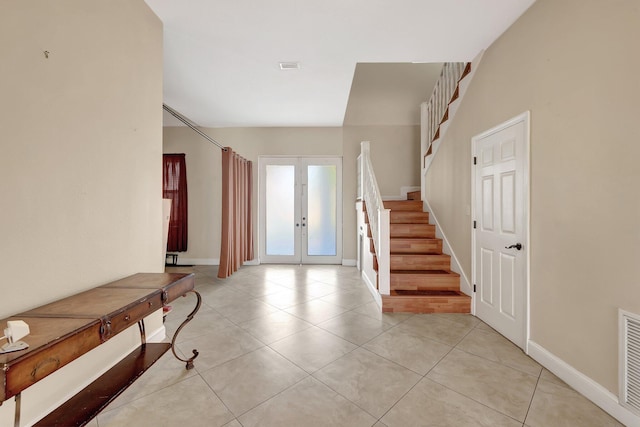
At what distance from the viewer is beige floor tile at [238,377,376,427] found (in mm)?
1538

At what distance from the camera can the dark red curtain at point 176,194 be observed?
5.66 metres

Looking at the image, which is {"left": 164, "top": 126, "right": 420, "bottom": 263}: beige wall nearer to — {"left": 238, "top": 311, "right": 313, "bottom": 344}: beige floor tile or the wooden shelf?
{"left": 238, "top": 311, "right": 313, "bottom": 344}: beige floor tile

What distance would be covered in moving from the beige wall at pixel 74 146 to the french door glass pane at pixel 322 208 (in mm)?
3671

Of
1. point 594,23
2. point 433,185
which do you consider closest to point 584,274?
point 594,23

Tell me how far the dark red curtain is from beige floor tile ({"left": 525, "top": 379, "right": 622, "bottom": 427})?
6.01 metres

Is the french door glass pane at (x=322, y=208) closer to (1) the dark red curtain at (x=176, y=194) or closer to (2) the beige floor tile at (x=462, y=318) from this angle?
(1) the dark red curtain at (x=176, y=194)

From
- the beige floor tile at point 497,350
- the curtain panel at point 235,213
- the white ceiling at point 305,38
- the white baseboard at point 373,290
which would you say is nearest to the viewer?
the beige floor tile at point 497,350

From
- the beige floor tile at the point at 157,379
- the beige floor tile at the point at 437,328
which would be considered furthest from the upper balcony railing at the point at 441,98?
the beige floor tile at the point at 157,379

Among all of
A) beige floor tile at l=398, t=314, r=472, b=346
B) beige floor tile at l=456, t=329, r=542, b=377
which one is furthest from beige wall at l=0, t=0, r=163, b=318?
beige floor tile at l=456, t=329, r=542, b=377

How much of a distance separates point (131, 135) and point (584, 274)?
356cm

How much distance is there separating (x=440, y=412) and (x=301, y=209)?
4.51m

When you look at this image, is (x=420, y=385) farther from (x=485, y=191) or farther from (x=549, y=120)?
(x=549, y=120)

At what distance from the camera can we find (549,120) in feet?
6.80

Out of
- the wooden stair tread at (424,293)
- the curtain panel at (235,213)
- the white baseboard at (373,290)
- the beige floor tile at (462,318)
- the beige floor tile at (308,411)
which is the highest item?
the curtain panel at (235,213)
